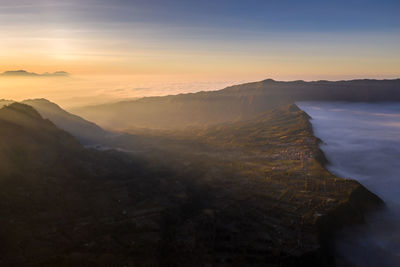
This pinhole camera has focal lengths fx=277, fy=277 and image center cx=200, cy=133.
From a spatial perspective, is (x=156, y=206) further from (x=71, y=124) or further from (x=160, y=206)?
(x=71, y=124)

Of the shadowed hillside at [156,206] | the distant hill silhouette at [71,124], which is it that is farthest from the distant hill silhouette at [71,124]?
the shadowed hillside at [156,206]

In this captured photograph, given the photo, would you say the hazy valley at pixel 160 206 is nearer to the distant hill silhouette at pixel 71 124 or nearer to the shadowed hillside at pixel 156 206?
the shadowed hillside at pixel 156 206

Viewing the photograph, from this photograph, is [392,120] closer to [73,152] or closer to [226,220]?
[226,220]

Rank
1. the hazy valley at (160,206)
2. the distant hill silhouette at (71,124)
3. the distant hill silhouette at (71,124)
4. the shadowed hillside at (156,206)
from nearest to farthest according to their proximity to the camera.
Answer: the shadowed hillside at (156,206) < the hazy valley at (160,206) < the distant hill silhouette at (71,124) < the distant hill silhouette at (71,124)

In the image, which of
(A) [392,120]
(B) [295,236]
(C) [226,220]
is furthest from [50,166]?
(A) [392,120]

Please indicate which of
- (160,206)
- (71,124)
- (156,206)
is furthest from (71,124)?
(160,206)

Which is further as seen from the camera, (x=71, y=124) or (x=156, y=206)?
(x=71, y=124)

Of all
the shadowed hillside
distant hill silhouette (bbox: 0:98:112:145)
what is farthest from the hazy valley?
distant hill silhouette (bbox: 0:98:112:145)

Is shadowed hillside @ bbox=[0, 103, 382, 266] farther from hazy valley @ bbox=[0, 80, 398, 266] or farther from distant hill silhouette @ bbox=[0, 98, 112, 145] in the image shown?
distant hill silhouette @ bbox=[0, 98, 112, 145]

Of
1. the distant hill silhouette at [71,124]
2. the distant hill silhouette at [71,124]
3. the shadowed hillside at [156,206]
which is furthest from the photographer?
the distant hill silhouette at [71,124]

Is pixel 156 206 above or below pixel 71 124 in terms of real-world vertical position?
below

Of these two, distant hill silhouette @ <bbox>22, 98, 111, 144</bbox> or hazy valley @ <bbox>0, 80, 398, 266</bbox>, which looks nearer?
hazy valley @ <bbox>0, 80, 398, 266</bbox>
